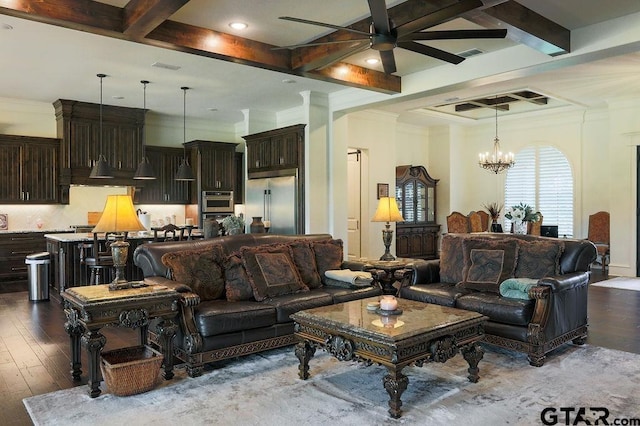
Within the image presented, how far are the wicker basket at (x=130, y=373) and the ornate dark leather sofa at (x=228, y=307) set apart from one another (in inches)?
13.0

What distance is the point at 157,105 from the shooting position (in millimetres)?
8789

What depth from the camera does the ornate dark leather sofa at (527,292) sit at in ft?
13.1

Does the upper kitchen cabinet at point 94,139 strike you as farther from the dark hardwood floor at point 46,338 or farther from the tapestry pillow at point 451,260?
the tapestry pillow at point 451,260

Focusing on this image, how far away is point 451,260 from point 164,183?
6515mm

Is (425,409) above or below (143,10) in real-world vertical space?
below

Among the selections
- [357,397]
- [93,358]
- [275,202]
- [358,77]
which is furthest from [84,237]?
[357,397]

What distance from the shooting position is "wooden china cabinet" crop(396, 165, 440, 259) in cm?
1048

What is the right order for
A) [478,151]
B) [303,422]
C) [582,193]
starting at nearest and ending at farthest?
[303,422] → [582,193] → [478,151]

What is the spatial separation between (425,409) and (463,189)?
9140 mm

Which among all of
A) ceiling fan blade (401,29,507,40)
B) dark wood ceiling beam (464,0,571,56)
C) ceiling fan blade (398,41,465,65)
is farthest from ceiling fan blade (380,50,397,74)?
dark wood ceiling beam (464,0,571,56)

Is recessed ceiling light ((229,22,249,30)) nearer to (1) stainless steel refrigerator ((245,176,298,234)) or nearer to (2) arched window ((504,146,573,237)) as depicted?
(1) stainless steel refrigerator ((245,176,298,234))

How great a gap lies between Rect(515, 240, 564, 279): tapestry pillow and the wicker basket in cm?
328

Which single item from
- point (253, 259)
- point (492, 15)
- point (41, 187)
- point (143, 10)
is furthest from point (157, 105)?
point (492, 15)

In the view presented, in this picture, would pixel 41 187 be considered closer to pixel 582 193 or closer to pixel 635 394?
pixel 635 394
